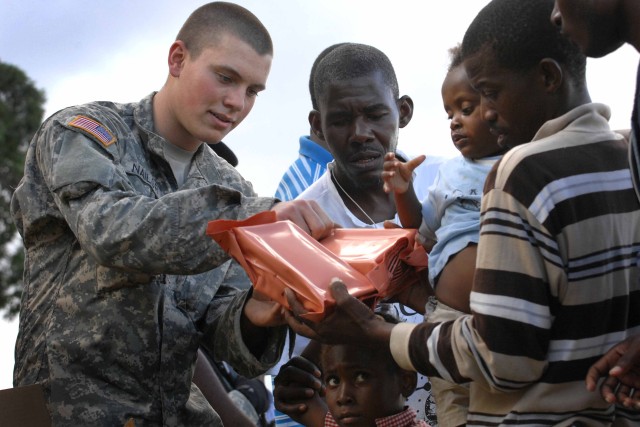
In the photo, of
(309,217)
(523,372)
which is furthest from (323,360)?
(523,372)

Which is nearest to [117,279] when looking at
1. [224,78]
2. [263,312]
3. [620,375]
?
[263,312]

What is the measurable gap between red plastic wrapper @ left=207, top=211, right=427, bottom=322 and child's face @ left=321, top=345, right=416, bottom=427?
0.47m

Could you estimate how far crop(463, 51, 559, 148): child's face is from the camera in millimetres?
2781

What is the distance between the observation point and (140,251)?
3.51 meters

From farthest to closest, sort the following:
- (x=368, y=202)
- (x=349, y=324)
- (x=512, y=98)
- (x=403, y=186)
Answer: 1. (x=368, y=202)
2. (x=403, y=186)
3. (x=349, y=324)
4. (x=512, y=98)

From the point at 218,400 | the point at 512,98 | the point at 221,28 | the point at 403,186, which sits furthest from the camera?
the point at 218,400

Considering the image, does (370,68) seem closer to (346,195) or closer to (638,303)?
(346,195)

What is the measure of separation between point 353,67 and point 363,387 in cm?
180

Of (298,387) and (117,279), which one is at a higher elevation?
(117,279)

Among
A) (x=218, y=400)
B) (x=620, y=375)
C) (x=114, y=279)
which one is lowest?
(x=218, y=400)

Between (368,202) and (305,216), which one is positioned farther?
(368,202)

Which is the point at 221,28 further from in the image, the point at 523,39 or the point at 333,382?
the point at 523,39

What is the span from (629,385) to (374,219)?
2.49m

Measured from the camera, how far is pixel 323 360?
3.97m
